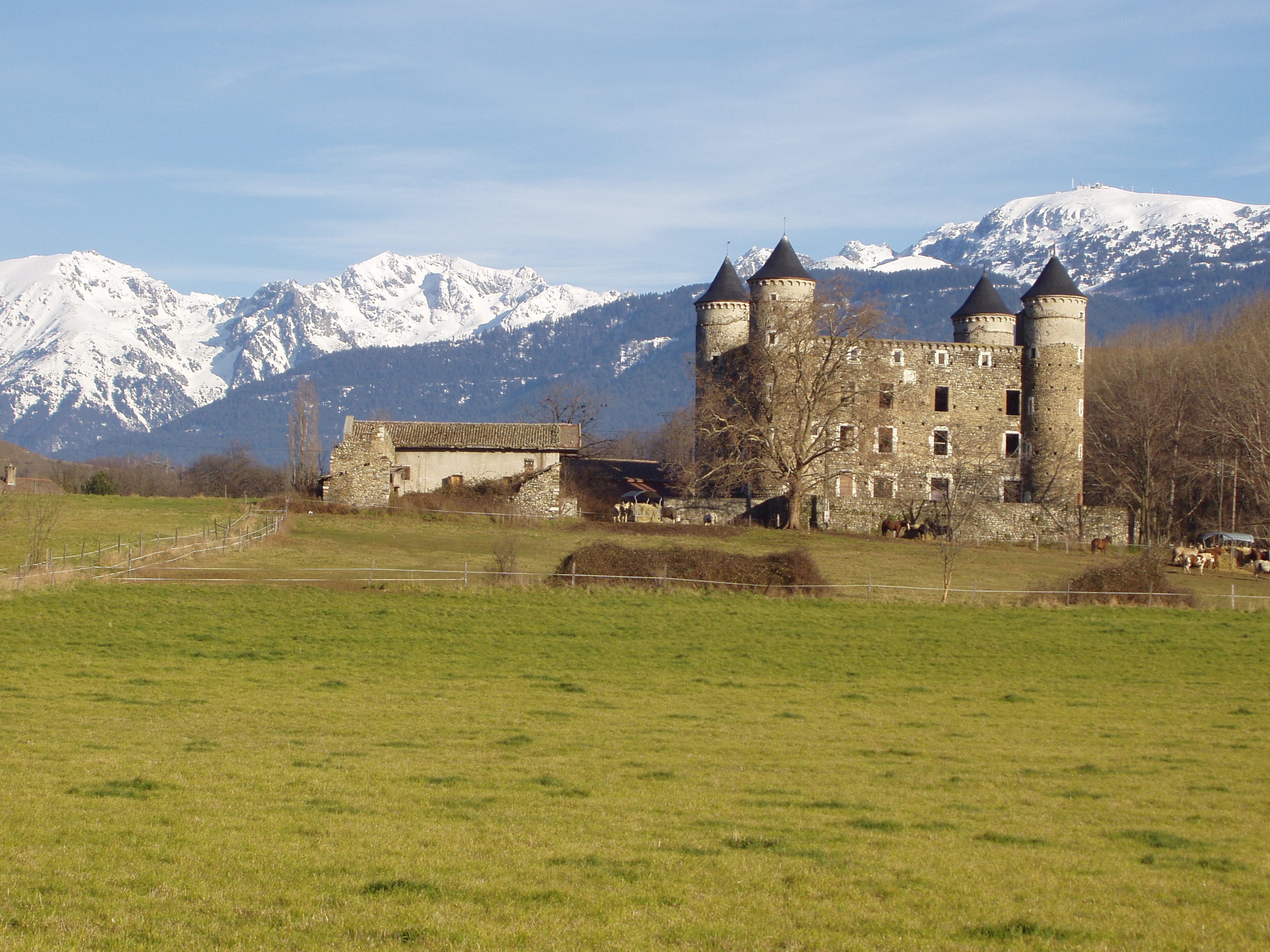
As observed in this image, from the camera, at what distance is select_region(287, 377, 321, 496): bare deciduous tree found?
269ft

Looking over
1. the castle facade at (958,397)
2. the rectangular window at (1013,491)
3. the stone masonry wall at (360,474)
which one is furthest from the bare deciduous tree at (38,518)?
the rectangular window at (1013,491)

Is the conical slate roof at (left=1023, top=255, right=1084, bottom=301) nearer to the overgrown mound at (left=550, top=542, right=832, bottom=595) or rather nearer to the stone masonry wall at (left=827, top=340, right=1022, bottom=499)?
the stone masonry wall at (left=827, top=340, right=1022, bottom=499)

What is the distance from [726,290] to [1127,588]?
3693 centimetres

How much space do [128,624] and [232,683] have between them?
743 cm

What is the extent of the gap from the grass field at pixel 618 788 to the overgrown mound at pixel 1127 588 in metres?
7.25

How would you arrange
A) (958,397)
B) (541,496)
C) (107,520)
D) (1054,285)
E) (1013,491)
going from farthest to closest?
(1054,285) < (958,397) < (1013,491) < (541,496) < (107,520)

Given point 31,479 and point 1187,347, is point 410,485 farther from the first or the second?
point 1187,347

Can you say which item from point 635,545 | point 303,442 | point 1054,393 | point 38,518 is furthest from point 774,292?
point 303,442

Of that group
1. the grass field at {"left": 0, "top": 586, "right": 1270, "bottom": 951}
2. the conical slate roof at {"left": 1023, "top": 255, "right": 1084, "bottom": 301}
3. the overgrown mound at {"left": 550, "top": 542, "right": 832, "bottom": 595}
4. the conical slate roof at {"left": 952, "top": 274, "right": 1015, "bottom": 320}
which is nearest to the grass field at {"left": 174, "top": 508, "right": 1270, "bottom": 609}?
the overgrown mound at {"left": 550, "top": 542, "right": 832, "bottom": 595}

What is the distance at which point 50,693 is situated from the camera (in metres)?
18.5

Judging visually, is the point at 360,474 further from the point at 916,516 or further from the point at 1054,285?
the point at 1054,285

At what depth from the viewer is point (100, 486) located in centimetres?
7812

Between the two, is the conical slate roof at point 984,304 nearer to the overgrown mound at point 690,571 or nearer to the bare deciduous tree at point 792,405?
the bare deciduous tree at point 792,405

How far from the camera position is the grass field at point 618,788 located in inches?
313
